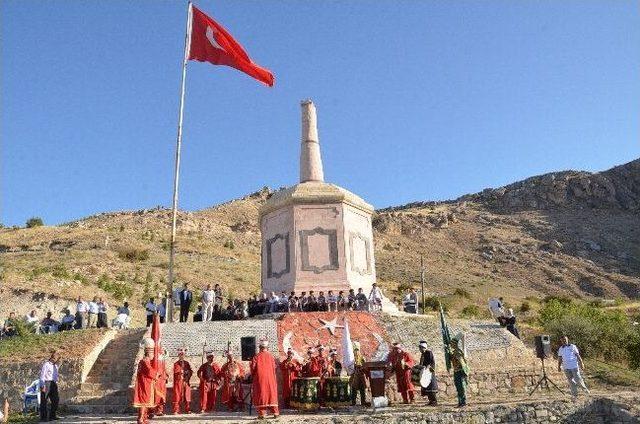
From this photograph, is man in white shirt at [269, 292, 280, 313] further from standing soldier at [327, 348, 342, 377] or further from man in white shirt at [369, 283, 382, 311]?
standing soldier at [327, 348, 342, 377]

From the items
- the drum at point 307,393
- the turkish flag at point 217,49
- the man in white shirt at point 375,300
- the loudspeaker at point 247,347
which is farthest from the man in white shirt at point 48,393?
the turkish flag at point 217,49

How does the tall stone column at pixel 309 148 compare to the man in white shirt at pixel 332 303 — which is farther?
the tall stone column at pixel 309 148

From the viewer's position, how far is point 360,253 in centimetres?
2131

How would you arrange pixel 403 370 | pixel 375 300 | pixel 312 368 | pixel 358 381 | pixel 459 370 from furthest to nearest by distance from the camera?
pixel 375 300
pixel 312 368
pixel 403 370
pixel 358 381
pixel 459 370

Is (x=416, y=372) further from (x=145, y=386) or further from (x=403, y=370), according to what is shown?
(x=145, y=386)

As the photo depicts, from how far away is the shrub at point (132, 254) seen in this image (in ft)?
162

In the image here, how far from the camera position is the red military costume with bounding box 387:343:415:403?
13391mm

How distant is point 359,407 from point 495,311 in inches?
406

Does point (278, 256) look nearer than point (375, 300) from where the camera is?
No

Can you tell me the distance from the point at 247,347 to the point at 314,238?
205 inches

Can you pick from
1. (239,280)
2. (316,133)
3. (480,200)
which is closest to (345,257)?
(316,133)

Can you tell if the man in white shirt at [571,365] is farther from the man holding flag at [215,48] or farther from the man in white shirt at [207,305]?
the man holding flag at [215,48]

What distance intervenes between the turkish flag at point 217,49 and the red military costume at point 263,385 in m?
10.9

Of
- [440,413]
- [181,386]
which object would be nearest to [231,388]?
[181,386]
